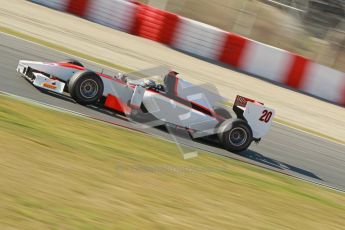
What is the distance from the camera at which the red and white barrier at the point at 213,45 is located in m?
18.9

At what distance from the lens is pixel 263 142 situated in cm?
1112

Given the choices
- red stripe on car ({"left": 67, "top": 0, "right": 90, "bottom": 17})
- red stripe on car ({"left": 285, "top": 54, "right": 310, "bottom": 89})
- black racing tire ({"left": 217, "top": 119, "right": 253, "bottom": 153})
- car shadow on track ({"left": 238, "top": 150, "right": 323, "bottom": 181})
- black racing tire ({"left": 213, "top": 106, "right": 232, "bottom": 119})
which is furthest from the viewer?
red stripe on car ({"left": 67, "top": 0, "right": 90, "bottom": 17})

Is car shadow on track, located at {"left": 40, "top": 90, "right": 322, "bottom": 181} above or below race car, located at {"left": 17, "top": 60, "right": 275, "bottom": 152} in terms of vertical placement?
below

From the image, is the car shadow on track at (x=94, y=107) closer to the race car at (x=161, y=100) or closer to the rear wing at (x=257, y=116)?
the race car at (x=161, y=100)

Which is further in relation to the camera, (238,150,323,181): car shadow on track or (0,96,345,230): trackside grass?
(238,150,323,181): car shadow on track

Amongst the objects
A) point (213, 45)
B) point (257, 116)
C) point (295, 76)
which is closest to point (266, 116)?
point (257, 116)

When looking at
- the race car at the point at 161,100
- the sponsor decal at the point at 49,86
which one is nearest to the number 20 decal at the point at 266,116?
the race car at the point at 161,100

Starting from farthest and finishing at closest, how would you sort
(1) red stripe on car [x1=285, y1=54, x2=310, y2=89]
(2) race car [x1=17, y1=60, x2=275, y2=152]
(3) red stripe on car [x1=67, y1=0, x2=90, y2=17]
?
(3) red stripe on car [x1=67, y1=0, x2=90, y2=17], (1) red stripe on car [x1=285, y1=54, x2=310, y2=89], (2) race car [x1=17, y1=60, x2=275, y2=152]

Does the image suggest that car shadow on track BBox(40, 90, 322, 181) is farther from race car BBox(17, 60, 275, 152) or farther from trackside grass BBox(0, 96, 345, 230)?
trackside grass BBox(0, 96, 345, 230)

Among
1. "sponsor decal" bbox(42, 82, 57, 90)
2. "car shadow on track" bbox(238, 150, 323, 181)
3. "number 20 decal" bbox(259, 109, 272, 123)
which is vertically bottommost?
"car shadow on track" bbox(238, 150, 323, 181)

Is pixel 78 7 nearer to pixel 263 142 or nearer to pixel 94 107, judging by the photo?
pixel 263 142

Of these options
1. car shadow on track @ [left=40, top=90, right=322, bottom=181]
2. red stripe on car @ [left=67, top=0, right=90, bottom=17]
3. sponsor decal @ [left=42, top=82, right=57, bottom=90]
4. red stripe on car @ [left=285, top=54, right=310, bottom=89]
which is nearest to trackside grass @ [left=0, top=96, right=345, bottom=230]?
car shadow on track @ [left=40, top=90, right=322, bottom=181]

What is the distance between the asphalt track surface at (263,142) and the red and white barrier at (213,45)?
18.3ft

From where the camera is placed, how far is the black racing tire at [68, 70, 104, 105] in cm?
899
